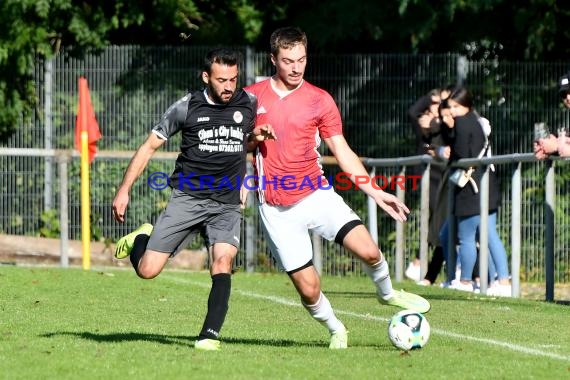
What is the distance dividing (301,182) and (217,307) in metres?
0.92

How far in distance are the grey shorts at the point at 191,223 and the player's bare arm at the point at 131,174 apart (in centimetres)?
30

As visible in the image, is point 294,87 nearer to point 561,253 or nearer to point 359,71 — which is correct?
point 561,253

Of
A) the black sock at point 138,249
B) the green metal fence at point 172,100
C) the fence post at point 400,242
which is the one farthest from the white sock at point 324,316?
the green metal fence at point 172,100

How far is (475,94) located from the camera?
766 inches

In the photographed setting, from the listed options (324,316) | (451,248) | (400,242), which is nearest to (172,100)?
(400,242)

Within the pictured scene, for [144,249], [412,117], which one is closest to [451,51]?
[412,117]

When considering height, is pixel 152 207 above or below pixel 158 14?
below

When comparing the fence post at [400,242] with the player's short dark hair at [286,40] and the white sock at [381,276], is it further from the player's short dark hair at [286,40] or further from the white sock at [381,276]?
the player's short dark hair at [286,40]

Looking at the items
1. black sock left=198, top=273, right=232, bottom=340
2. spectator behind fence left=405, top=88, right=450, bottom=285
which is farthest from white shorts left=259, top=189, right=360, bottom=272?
spectator behind fence left=405, top=88, right=450, bottom=285

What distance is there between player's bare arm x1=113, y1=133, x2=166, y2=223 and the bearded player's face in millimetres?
453

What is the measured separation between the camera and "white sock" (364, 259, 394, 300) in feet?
29.3

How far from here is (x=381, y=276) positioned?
8.96m

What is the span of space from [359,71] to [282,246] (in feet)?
36.7

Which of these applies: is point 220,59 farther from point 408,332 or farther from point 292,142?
point 408,332
